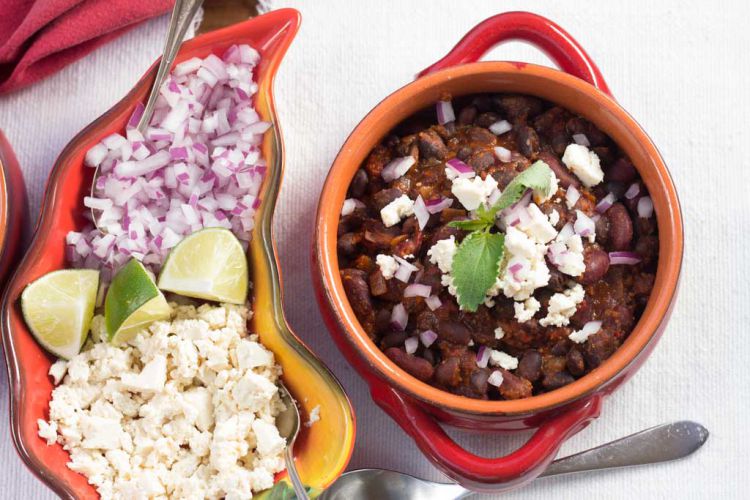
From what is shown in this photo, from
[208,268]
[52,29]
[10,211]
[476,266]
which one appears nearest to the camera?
[476,266]

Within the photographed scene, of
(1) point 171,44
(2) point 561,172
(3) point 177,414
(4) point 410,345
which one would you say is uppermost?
(1) point 171,44

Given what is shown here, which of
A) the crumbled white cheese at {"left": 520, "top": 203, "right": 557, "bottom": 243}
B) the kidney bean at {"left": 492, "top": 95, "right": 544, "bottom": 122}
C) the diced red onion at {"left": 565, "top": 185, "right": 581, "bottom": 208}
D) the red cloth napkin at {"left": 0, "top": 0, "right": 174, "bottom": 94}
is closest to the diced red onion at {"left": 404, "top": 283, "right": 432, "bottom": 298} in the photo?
the crumbled white cheese at {"left": 520, "top": 203, "right": 557, "bottom": 243}

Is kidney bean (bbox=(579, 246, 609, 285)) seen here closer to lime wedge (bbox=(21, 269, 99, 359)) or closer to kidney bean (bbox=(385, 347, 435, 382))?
kidney bean (bbox=(385, 347, 435, 382))

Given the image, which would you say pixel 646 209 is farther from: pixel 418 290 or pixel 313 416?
pixel 313 416

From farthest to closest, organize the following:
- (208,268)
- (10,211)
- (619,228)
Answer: (10,211) < (208,268) < (619,228)

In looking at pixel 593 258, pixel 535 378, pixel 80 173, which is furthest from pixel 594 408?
pixel 80 173

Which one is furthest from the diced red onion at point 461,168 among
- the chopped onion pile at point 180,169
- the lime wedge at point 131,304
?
the lime wedge at point 131,304

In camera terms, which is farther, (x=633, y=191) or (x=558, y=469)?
(x=558, y=469)

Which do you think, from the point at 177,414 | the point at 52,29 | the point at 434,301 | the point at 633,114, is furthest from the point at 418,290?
the point at 52,29

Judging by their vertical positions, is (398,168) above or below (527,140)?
below
